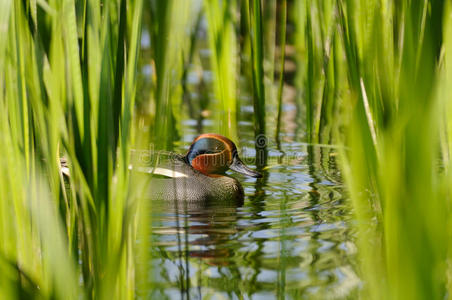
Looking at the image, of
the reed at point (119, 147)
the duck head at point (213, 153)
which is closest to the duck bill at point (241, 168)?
the duck head at point (213, 153)

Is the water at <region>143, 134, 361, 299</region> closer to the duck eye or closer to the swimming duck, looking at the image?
the swimming duck

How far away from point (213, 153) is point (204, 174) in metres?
0.16

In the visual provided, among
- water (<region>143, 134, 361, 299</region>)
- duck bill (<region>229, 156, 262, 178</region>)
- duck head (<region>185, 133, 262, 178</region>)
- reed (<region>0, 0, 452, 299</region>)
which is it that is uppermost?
reed (<region>0, 0, 452, 299</region>)

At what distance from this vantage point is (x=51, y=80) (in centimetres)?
220

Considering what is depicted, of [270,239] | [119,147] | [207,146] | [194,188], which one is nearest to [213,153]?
[207,146]

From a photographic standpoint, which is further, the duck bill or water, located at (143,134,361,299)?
the duck bill

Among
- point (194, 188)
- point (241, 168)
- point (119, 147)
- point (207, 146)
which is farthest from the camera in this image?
point (207, 146)

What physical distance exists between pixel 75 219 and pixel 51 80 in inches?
18.3

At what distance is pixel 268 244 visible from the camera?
3.47 m

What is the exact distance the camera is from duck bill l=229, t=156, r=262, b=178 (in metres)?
5.11

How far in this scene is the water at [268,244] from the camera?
269cm

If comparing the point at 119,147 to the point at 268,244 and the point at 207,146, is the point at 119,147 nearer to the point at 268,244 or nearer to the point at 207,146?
the point at 268,244

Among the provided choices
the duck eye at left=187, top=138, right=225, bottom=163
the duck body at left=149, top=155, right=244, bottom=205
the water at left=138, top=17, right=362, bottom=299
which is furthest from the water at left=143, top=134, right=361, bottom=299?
the duck eye at left=187, top=138, right=225, bottom=163

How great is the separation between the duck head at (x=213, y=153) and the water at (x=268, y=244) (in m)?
0.21
